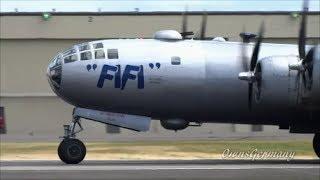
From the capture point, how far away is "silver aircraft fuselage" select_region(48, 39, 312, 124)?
76.9ft

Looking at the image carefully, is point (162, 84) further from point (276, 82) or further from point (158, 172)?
point (158, 172)

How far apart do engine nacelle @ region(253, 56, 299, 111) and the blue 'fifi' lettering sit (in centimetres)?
413

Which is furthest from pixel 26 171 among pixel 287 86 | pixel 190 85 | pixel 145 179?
pixel 287 86

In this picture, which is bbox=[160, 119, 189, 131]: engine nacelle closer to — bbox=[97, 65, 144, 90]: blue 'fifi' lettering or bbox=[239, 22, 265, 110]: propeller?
bbox=[97, 65, 144, 90]: blue 'fifi' lettering

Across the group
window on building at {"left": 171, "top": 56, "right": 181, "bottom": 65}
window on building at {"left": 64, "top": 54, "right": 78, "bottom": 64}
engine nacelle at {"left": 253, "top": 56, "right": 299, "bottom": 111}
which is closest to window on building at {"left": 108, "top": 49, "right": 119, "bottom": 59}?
window on building at {"left": 64, "top": 54, "right": 78, "bottom": 64}

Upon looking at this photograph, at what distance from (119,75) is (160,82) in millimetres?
1508

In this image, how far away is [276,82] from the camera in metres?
22.6

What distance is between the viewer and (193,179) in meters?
16.9

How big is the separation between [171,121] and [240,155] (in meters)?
4.93

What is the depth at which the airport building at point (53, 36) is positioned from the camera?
56.9 meters

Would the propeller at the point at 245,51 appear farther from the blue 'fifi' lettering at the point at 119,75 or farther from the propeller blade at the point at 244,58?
the blue 'fifi' lettering at the point at 119,75

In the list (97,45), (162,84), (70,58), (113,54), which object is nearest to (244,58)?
(162,84)

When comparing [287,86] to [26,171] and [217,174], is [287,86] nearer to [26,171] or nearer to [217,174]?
[217,174]

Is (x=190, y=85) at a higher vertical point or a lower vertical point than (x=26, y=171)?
higher
